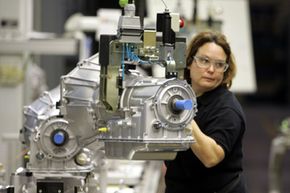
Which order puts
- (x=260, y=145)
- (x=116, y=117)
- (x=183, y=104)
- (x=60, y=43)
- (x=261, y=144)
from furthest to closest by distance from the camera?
(x=261, y=144), (x=260, y=145), (x=60, y=43), (x=116, y=117), (x=183, y=104)

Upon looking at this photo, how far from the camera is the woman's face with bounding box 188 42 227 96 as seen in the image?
4.28 metres

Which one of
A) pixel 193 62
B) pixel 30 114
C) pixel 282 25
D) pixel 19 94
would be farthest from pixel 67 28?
pixel 282 25

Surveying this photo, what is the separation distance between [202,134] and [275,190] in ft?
19.7

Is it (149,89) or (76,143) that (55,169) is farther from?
(149,89)

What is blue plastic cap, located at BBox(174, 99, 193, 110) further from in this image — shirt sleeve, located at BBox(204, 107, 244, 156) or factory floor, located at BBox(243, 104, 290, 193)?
factory floor, located at BBox(243, 104, 290, 193)

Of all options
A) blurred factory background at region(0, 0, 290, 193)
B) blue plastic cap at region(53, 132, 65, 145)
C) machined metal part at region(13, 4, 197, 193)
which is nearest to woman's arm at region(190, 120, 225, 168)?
machined metal part at region(13, 4, 197, 193)

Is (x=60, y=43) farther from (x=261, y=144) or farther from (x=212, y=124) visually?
(x=261, y=144)

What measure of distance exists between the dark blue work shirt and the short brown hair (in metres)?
0.12

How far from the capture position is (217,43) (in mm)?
4316

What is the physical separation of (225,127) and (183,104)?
688 mm

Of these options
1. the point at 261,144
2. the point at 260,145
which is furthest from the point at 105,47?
the point at 261,144

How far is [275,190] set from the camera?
32.1ft

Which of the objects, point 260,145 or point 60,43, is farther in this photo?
point 260,145

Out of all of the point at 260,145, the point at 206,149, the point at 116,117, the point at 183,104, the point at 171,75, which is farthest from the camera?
the point at 260,145
